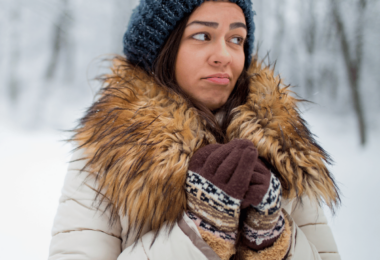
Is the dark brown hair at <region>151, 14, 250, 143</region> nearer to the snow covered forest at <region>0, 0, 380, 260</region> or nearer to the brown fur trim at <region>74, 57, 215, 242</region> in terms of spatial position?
the brown fur trim at <region>74, 57, 215, 242</region>

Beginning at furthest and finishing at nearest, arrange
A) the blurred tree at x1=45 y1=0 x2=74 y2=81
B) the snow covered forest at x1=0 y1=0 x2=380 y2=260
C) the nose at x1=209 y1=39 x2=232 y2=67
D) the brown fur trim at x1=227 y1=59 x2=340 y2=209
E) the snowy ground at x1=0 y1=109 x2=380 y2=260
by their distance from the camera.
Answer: the blurred tree at x1=45 y1=0 x2=74 y2=81 → the snow covered forest at x1=0 y1=0 x2=380 y2=260 → the snowy ground at x1=0 y1=109 x2=380 y2=260 → the nose at x1=209 y1=39 x2=232 y2=67 → the brown fur trim at x1=227 y1=59 x2=340 y2=209

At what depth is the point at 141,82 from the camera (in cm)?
75

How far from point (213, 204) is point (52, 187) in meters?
1.63

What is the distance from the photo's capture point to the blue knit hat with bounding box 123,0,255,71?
0.76 metres

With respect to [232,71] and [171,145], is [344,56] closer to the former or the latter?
[232,71]

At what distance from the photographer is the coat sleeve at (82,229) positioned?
58 cm

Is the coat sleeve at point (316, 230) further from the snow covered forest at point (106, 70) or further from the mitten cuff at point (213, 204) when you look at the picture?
the snow covered forest at point (106, 70)

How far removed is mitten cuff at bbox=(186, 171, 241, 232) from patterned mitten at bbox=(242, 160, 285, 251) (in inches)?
1.5

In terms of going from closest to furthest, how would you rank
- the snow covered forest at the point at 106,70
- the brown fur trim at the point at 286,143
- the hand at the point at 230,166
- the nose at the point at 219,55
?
1. the hand at the point at 230,166
2. the brown fur trim at the point at 286,143
3. the nose at the point at 219,55
4. the snow covered forest at the point at 106,70

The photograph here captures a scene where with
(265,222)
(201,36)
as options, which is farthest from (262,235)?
(201,36)

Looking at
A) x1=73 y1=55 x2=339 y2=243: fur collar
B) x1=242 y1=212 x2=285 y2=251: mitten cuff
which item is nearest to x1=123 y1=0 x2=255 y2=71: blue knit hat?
x1=73 y1=55 x2=339 y2=243: fur collar

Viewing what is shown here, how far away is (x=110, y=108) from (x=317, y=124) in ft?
6.18

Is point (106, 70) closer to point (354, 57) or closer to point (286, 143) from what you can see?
point (286, 143)

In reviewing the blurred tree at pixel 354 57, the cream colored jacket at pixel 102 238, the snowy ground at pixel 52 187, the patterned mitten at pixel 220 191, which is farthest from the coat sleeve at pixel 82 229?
the blurred tree at pixel 354 57
